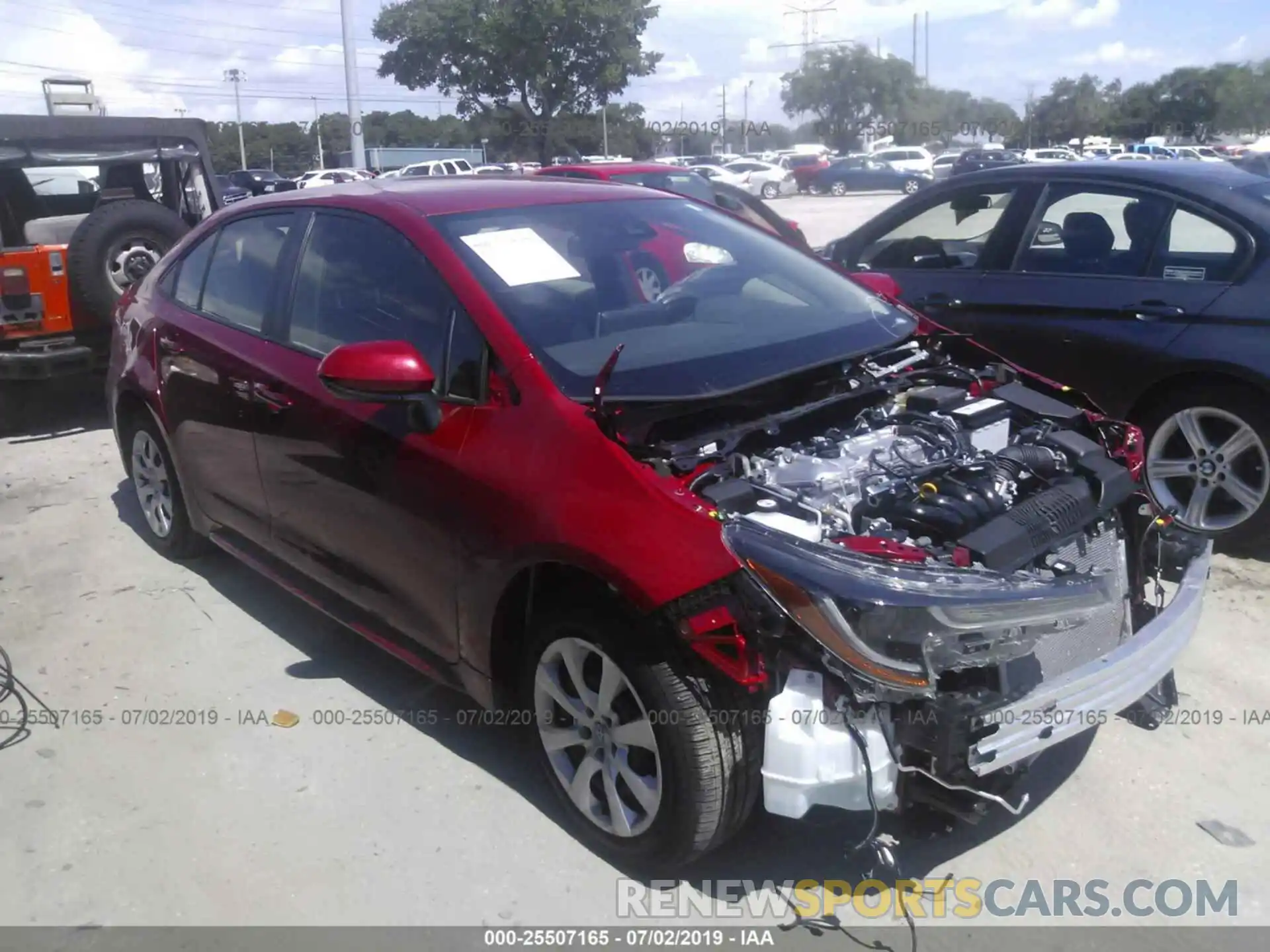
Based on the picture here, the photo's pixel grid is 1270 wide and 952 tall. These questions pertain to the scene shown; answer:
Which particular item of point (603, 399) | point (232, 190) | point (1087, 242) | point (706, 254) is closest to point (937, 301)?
point (1087, 242)

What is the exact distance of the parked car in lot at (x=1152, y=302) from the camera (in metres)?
4.72

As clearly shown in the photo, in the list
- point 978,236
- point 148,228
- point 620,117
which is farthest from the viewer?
point 620,117

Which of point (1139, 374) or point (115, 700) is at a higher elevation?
point (1139, 374)

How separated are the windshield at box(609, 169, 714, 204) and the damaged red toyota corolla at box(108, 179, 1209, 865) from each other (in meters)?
6.32

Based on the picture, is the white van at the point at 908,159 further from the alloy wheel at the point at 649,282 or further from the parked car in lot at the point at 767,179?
the alloy wheel at the point at 649,282

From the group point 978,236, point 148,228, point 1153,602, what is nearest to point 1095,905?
point 1153,602

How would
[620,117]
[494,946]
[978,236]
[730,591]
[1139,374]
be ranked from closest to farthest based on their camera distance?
[730,591]
[494,946]
[1139,374]
[978,236]
[620,117]

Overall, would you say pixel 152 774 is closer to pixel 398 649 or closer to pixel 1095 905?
pixel 398 649

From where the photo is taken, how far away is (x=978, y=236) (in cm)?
577

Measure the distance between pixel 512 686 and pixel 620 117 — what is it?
177 ft

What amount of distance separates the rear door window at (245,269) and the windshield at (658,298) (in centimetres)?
95

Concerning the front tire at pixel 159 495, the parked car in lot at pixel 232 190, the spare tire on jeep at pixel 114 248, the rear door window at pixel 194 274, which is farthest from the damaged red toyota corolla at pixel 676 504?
the parked car in lot at pixel 232 190

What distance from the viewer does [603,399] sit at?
117 inches

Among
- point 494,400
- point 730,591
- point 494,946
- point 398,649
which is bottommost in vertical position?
point 494,946
